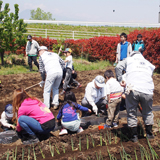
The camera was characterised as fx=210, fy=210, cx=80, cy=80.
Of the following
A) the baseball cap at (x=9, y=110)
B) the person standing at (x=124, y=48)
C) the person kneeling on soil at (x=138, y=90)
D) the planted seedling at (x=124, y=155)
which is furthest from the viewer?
the person standing at (x=124, y=48)

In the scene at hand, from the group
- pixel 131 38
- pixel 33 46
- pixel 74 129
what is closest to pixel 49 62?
pixel 74 129

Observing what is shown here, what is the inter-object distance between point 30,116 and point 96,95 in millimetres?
1834

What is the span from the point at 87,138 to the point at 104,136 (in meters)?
0.39

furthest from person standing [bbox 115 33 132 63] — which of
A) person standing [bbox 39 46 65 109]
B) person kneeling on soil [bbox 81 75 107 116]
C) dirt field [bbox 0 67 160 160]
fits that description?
dirt field [bbox 0 67 160 160]

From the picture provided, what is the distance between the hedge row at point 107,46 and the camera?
9.40m

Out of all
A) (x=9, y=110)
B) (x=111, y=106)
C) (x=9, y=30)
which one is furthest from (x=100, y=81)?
(x=9, y=30)

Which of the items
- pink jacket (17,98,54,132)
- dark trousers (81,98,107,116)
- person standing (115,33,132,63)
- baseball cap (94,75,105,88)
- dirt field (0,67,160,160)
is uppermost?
person standing (115,33,132,63)

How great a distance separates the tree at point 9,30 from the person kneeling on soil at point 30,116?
6.63m

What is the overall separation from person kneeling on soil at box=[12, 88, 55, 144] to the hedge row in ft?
22.9

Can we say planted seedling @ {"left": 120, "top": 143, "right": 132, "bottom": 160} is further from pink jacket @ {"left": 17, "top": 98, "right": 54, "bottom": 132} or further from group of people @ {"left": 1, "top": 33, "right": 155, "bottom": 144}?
pink jacket @ {"left": 17, "top": 98, "right": 54, "bottom": 132}

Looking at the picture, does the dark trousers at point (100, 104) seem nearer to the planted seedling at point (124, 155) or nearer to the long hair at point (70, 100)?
the long hair at point (70, 100)

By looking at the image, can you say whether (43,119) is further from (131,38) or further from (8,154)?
(131,38)

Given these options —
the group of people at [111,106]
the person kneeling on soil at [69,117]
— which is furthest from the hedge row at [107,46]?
the person kneeling on soil at [69,117]

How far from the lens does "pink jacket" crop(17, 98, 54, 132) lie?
3.50 meters
